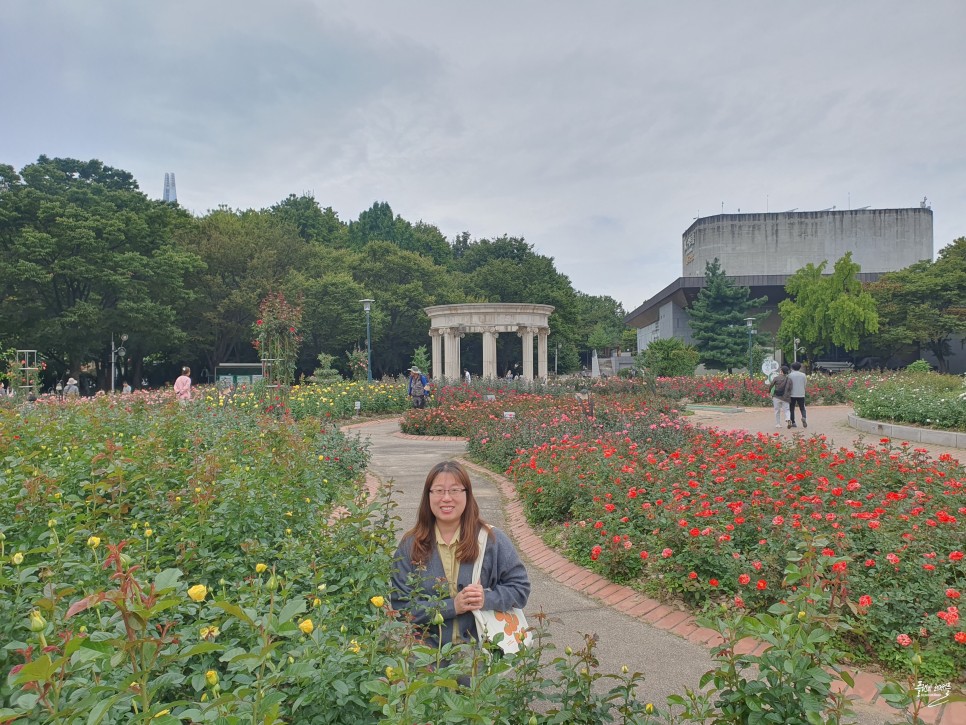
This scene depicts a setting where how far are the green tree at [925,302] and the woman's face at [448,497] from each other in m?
43.3

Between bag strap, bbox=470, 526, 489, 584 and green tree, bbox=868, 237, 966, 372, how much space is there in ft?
142

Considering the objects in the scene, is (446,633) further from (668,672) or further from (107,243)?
(107,243)

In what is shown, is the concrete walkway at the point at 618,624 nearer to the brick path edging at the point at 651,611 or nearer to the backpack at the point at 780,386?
the brick path edging at the point at 651,611

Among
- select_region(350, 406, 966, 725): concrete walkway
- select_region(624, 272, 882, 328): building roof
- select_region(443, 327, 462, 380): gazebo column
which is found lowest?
select_region(350, 406, 966, 725): concrete walkway

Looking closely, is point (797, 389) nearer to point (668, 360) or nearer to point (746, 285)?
point (668, 360)

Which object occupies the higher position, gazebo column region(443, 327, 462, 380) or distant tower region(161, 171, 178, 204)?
distant tower region(161, 171, 178, 204)

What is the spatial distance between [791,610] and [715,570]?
252cm

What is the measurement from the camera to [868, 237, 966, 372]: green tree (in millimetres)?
38625

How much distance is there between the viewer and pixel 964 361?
44531 mm

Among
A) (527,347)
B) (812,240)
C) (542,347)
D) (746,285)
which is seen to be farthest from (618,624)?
(812,240)

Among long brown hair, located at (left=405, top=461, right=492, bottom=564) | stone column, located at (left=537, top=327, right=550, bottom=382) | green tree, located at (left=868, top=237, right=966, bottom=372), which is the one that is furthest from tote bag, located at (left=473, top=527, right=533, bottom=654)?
Result: green tree, located at (left=868, top=237, right=966, bottom=372)

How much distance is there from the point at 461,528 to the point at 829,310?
40433 millimetres

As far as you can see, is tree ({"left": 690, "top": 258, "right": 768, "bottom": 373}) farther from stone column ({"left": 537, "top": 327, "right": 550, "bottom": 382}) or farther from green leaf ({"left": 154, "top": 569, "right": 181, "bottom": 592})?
green leaf ({"left": 154, "top": 569, "right": 181, "bottom": 592})

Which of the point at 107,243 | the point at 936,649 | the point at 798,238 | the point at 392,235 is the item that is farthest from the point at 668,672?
the point at 392,235
